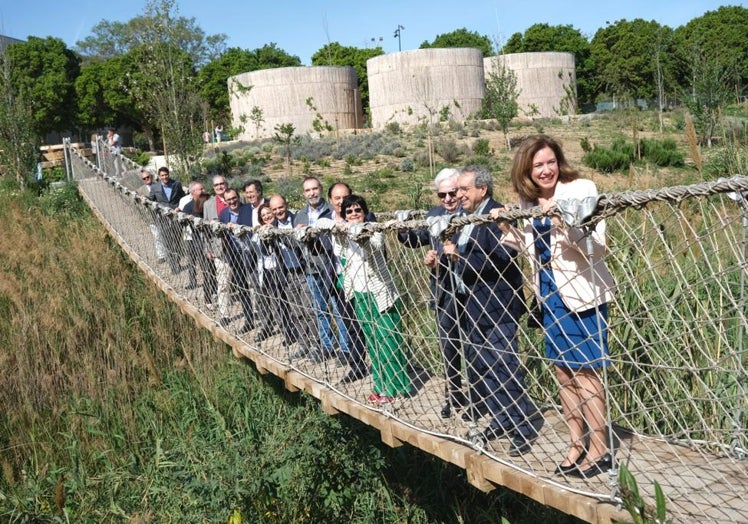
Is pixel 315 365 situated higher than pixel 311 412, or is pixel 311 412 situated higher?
pixel 315 365

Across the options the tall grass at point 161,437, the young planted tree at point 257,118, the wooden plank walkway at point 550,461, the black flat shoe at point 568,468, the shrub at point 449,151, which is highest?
the young planted tree at point 257,118

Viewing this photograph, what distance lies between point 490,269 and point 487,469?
2.16ft

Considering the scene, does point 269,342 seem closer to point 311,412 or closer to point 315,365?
point 315,365

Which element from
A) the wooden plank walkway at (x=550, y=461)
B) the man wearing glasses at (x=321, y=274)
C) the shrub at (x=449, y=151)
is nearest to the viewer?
the wooden plank walkway at (x=550, y=461)

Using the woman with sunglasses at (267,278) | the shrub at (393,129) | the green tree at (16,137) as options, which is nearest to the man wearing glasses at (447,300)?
the woman with sunglasses at (267,278)

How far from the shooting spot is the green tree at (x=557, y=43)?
36250 millimetres

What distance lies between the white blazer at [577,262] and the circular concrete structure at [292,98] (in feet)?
75.1

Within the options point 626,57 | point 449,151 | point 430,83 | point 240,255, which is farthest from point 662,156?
point 626,57

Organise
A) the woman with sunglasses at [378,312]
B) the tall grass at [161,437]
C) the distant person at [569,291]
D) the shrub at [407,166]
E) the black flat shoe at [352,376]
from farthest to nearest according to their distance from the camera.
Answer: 1. the shrub at [407,166]
2. the tall grass at [161,437]
3. the black flat shoe at [352,376]
4. the woman with sunglasses at [378,312]
5. the distant person at [569,291]

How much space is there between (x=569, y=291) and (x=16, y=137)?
13.9m

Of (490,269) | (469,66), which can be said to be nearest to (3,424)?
(490,269)

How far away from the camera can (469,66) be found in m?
24.8

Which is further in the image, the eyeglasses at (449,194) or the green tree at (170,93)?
the green tree at (170,93)

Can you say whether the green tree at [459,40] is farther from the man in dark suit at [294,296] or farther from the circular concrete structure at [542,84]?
the man in dark suit at [294,296]
